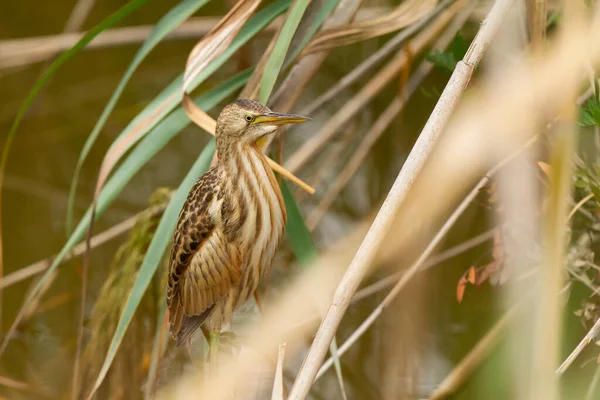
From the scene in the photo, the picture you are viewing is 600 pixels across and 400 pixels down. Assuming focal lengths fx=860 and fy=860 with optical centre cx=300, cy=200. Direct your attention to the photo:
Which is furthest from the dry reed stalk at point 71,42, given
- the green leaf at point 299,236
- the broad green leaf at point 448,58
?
the green leaf at point 299,236

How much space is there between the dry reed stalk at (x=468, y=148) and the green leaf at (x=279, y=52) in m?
0.35

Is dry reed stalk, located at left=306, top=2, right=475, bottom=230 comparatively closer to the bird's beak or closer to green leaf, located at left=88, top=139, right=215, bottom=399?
green leaf, located at left=88, top=139, right=215, bottom=399

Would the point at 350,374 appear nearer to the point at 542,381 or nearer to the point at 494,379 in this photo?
the point at 494,379

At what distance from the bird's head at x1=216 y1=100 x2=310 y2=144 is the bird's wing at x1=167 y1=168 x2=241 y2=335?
3.2 inches

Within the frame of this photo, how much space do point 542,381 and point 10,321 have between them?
75.1 inches

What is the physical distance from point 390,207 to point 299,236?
0.45 m

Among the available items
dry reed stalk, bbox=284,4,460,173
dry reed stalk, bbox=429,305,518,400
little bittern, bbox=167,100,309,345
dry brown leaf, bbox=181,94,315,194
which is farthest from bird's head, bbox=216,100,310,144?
dry reed stalk, bbox=284,4,460,173

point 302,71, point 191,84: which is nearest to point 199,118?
point 191,84

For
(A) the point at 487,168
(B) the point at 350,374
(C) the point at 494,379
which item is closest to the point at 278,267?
(B) the point at 350,374

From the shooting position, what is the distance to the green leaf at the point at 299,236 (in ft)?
4.63

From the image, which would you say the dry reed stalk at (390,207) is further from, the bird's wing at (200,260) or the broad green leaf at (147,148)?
the broad green leaf at (147,148)

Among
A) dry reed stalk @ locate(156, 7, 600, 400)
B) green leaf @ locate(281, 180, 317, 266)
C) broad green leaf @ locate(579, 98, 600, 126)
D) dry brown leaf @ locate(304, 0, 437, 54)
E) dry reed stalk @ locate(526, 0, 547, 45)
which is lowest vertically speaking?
dry reed stalk @ locate(156, 7, 600, 400)

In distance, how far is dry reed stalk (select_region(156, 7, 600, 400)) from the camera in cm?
86

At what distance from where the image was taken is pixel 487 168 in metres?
1.48
